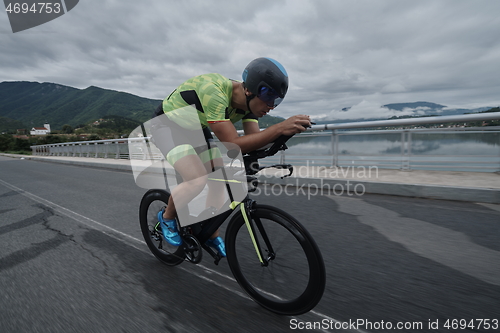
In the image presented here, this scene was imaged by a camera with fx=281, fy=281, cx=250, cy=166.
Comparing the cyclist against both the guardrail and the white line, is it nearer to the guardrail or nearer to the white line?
the white line

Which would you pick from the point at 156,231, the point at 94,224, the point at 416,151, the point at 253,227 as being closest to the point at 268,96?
the point at 253,227

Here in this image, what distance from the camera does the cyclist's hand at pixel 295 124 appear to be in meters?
1.70

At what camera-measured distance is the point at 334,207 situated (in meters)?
4.66

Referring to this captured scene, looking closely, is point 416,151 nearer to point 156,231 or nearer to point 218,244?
point 218,244

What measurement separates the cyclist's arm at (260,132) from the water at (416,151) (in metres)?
5.76

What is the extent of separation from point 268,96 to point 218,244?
1.31 meters

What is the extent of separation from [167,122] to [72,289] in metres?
1.63

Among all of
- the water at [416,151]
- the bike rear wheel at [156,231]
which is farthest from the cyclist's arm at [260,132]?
the water at [416,151]

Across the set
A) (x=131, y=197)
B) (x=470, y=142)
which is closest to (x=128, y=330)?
(x=131, y=197)

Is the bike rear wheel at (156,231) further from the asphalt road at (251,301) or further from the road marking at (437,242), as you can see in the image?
the road marking at (437,242)

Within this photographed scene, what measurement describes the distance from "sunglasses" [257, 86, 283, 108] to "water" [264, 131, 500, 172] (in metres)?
5.53

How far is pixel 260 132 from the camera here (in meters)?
1.82

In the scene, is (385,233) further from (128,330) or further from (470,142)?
(470,142)

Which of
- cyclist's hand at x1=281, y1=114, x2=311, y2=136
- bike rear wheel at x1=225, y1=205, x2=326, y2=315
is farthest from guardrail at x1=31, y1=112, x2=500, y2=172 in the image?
cyclist's hand at x1=281, y1=114, x2=311, y2=136
